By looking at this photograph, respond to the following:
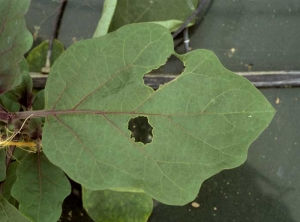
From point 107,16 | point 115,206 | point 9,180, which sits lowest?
point 115,206

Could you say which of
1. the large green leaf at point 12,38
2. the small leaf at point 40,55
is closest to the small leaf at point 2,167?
the large green leaf at point 12,38

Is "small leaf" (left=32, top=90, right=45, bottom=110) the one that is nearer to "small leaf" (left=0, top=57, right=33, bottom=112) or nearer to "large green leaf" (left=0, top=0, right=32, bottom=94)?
"small leaf" (left=0, top=57, right=33, bottom=112)

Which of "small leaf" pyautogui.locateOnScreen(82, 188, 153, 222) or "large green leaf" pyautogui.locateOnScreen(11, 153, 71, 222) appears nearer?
"large green leaf" pyautogui.locateOnScreen(11, 153, 71, 222)

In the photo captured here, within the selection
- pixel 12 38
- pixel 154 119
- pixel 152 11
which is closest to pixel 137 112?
pixel 154 119

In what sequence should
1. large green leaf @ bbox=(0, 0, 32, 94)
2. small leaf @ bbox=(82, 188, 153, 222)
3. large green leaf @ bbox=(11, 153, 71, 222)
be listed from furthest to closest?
small leaf @ bbox=(82, 188, 153, 222)
large green leaf @ bbox=(11, 153, 71, 222)
large green leaf @ bbox=(0, 0, 32, 94)

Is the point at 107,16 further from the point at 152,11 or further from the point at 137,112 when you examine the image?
the point at 137,112

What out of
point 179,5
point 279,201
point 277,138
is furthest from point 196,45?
point 279,201

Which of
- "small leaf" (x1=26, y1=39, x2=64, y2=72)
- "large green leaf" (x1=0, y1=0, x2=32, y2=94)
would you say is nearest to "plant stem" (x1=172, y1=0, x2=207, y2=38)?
"small leaf" (x1=26, y1=39, x2=64, y2=72)

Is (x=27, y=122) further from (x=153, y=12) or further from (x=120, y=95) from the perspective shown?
(x=153, y=12)
